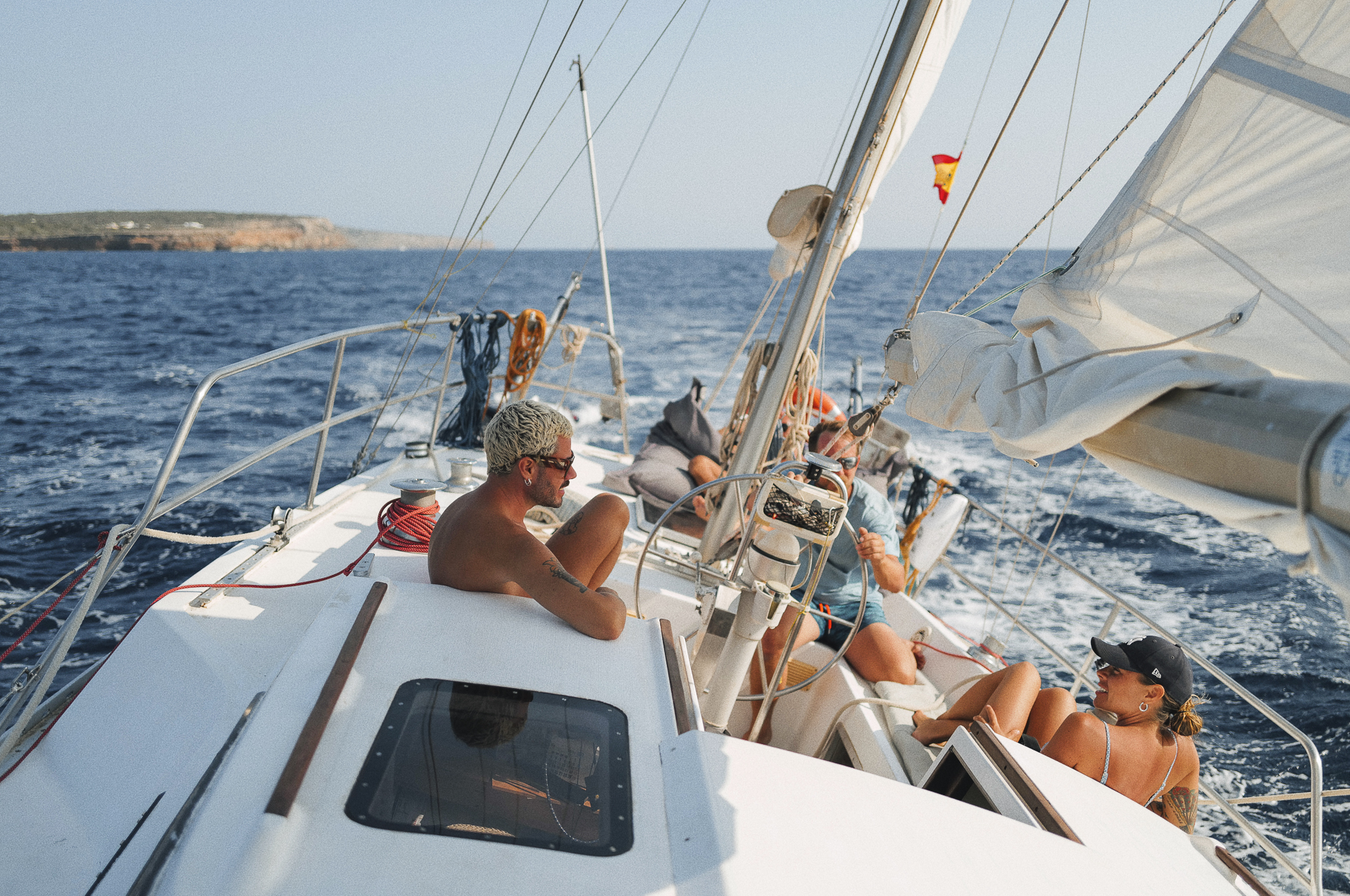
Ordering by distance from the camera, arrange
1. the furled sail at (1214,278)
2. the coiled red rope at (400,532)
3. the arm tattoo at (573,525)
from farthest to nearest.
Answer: the coiled red rope at (400,532), the arm tattoo at (573,525), the furled sail at (1214,278)

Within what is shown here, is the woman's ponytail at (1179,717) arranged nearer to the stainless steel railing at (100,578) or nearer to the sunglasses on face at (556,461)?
the sunglasses on face at (556,461)

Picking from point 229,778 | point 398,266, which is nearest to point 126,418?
point 229,778

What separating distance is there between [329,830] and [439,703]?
0.32 meters

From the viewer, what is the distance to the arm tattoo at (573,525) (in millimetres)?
2240

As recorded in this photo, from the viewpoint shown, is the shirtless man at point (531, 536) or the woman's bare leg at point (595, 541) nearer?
the shirtless man at point (531, 536)

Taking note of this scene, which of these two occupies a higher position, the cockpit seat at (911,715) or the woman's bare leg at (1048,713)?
the woman's bare leg at (1048,713)

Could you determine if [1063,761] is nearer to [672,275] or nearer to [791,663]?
[791,663]

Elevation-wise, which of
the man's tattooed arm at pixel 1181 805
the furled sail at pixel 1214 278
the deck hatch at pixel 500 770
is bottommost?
the man's tattooed arm at pixel 1181 805

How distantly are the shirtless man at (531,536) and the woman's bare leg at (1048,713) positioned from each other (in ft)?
4.61

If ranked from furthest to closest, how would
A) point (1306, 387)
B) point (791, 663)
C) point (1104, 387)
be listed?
point (791, 663), point (1104, 387), point (1306, 387)

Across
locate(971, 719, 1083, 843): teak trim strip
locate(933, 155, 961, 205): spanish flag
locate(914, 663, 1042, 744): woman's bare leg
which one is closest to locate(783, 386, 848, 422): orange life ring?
locate(933, 155, 961, 205): spanish flag

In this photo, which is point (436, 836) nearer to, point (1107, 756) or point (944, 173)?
point (1107, 756)

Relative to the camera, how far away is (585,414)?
A: 960 centimetres

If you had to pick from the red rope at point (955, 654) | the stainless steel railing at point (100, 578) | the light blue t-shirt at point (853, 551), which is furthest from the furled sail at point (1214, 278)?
the stainless steel railing at point (100, 578)
